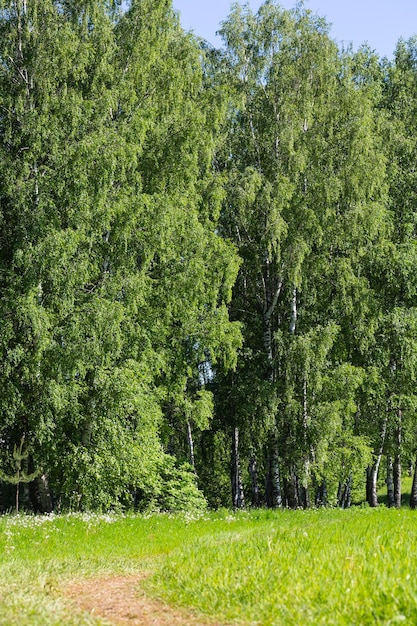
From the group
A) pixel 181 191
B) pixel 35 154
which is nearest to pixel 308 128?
pixel 181 191

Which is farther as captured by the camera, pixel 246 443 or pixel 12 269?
pixel 246 443

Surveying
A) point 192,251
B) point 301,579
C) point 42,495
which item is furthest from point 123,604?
point 192,251

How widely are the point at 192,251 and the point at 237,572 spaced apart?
13117 mm

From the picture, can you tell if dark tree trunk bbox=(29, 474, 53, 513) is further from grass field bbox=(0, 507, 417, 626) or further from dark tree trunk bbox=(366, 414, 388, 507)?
dark tree trunk bbox=(366, 414, 388, 507)

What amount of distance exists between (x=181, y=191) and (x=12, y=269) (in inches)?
217

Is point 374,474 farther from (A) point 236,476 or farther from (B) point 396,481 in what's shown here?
(A) point 236,476

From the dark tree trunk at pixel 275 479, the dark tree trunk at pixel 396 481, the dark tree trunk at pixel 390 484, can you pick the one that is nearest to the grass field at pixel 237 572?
the dark tree trunk at pixel 275 479

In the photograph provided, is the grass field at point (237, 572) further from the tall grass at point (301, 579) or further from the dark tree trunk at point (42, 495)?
the dark tree trunk at point (42, 495)

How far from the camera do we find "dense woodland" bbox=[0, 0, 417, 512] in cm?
1631

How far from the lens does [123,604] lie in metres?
6.14

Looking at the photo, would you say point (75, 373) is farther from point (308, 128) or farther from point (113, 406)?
point (308, 128)

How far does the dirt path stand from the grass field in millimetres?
142

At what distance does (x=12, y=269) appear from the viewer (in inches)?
631

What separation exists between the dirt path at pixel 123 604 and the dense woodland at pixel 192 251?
7260 millimetres
